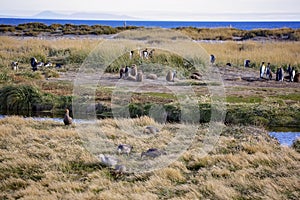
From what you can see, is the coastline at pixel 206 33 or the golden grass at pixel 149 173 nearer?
the golden grass at pixel 149 173

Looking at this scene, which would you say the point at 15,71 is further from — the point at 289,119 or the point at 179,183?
the point at 179,183

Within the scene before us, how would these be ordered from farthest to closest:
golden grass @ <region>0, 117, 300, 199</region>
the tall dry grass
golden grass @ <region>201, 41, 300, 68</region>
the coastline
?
the coastline < the tall dry grass < golden grass @ <region>201, 41, 300, 68</region> < golden grass @ <region>0, 117, 300, 199</region>

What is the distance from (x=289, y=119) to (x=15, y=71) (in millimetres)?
12278

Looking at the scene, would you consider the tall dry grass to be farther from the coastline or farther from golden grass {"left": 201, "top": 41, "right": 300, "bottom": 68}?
the coastline

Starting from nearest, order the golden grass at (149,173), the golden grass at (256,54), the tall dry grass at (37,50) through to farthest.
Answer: the golden grass at (149,173) < the golden grass at (256,54) < the tall dry grass at (37,50)

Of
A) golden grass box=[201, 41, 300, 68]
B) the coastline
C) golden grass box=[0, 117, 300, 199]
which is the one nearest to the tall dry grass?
golden grass box=[201, 41, 300, 68]

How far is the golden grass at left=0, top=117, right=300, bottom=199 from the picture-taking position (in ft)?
23.7

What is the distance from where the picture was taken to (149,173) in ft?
27.3

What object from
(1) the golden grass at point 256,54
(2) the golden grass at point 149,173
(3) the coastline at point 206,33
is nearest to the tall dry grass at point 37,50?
(1) the golden grass at point 256,54

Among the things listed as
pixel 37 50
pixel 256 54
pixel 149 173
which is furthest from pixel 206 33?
pixel 149 173

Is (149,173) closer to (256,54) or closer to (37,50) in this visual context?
(256,54)

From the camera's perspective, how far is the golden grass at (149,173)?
7.21 m

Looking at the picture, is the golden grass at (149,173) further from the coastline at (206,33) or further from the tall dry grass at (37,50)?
the coastline at (206,33)

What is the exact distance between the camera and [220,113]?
14.1 meters
